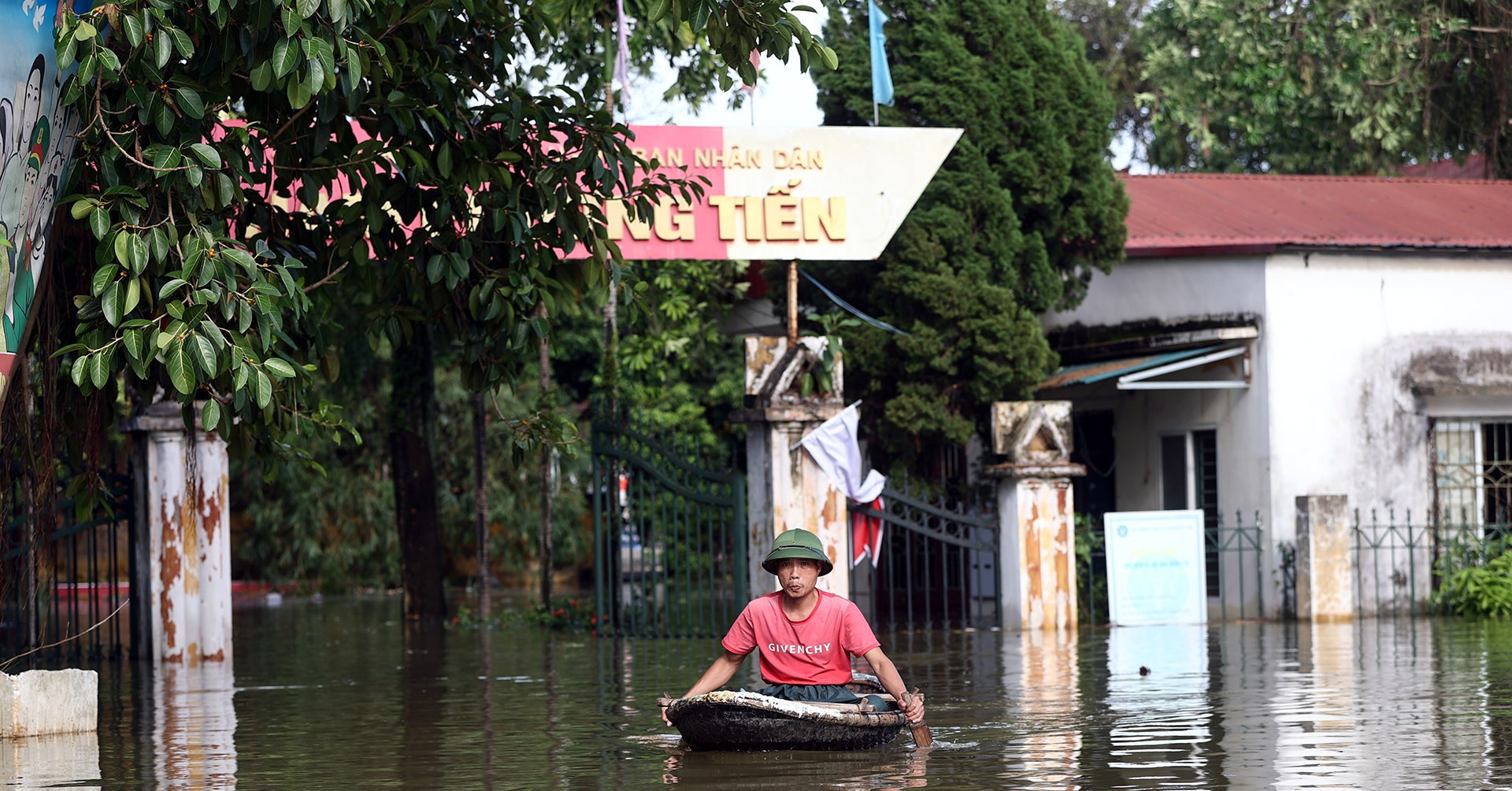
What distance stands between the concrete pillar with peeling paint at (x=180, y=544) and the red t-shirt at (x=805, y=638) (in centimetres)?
950

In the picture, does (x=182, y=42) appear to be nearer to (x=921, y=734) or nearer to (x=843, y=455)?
(x=921, y=734)

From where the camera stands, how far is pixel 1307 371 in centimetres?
2130

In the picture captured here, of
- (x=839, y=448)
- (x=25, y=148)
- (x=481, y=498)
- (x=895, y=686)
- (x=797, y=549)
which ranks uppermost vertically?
(x=25, y=148)

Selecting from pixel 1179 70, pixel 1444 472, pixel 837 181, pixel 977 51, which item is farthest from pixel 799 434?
pixel 1179 70

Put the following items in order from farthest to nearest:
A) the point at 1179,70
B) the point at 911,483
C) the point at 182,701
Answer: the point at 1179,70 < the point at 911,483 < the point at 182,701

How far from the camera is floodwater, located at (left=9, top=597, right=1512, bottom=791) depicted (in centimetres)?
870

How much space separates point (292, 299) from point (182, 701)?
17.3ft

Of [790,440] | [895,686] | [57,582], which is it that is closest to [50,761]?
[895,686]

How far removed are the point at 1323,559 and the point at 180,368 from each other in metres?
14.5

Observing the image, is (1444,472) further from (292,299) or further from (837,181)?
(292,299)

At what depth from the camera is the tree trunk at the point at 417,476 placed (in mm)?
23578

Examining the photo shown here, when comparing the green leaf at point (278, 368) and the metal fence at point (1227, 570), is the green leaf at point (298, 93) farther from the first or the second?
the metal fence at point (1227, 570)

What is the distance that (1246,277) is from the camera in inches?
842

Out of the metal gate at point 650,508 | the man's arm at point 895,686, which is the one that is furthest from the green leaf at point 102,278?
the metal gate at point 650,508
